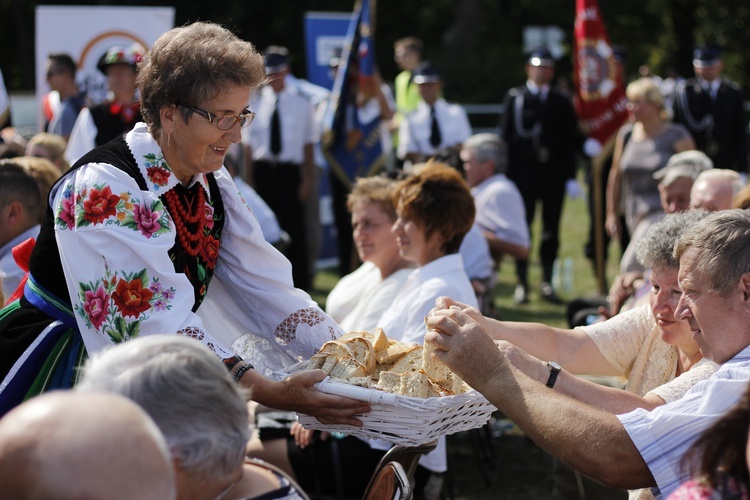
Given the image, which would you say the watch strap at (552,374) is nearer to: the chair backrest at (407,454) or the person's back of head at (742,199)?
the chair backrest at (407,454)

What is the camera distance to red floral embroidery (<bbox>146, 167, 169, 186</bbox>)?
275 cm

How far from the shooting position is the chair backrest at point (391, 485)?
253cm

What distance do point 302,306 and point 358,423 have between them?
0.62m

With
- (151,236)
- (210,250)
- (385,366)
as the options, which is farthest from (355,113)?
(151,236)

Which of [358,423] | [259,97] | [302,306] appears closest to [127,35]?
[259,97]

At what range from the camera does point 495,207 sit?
6918mm

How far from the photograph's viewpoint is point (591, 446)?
8.02 feet

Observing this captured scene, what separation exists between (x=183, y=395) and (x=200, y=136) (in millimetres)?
1173

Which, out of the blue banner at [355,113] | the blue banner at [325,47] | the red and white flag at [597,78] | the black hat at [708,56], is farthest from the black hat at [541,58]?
the blue banner at [325,47]

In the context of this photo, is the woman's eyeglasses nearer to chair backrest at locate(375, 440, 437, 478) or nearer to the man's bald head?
chair backrest at locate(375, 440, 437, 478)

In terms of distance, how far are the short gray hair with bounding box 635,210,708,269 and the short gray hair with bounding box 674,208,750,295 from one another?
0.45 meters

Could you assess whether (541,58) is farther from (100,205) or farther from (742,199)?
(100,205)

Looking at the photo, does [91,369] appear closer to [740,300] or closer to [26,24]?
[740,300]

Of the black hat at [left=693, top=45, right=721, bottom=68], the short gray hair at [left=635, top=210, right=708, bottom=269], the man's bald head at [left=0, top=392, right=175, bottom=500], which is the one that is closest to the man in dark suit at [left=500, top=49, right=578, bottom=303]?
the black hat at [left=693, top=45, right=721, bottom=68]
